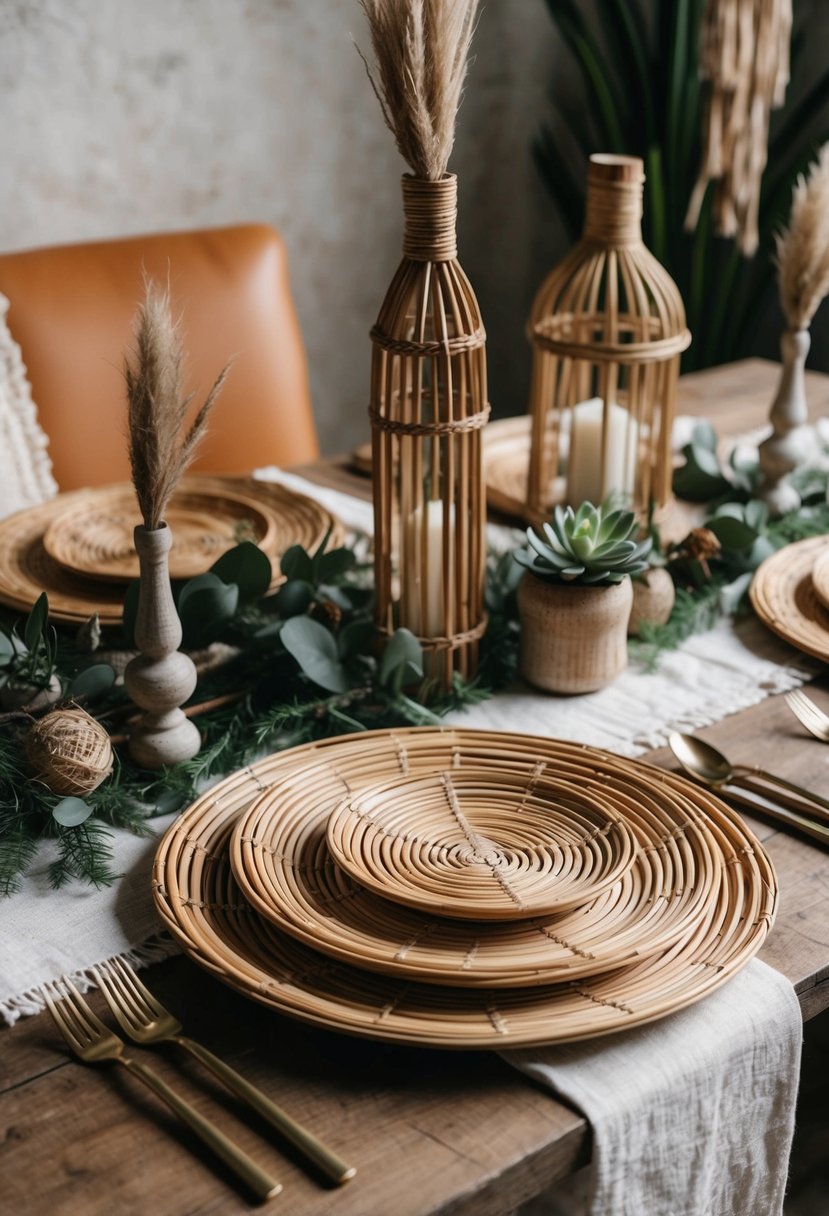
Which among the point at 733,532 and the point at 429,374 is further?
the point at 733,532

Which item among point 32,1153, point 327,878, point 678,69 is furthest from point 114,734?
point 678,69

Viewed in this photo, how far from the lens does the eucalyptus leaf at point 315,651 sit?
3.21 feet

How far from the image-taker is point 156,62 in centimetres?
228

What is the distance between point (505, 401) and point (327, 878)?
8.36 ft

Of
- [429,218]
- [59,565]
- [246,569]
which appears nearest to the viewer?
[429,218]

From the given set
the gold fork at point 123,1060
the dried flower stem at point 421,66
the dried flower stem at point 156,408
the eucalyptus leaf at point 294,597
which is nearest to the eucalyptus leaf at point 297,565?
the eucalyptus leaf at point 294,597

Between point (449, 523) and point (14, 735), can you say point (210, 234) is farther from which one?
point (14, 735)

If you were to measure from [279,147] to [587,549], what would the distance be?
1803 millimetres

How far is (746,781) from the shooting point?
2.99ft

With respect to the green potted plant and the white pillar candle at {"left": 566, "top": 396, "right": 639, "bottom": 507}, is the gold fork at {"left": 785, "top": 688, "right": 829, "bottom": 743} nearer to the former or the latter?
the green potted plant

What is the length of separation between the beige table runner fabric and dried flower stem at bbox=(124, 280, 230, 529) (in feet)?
1.38

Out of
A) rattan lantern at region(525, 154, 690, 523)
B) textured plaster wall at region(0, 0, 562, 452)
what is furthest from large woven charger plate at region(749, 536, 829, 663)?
textured plaster wall at region(0, 0, 562, 452)

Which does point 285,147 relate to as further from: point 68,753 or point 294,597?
point 68,753

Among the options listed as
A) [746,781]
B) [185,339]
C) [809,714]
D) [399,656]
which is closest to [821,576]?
[809,714]
